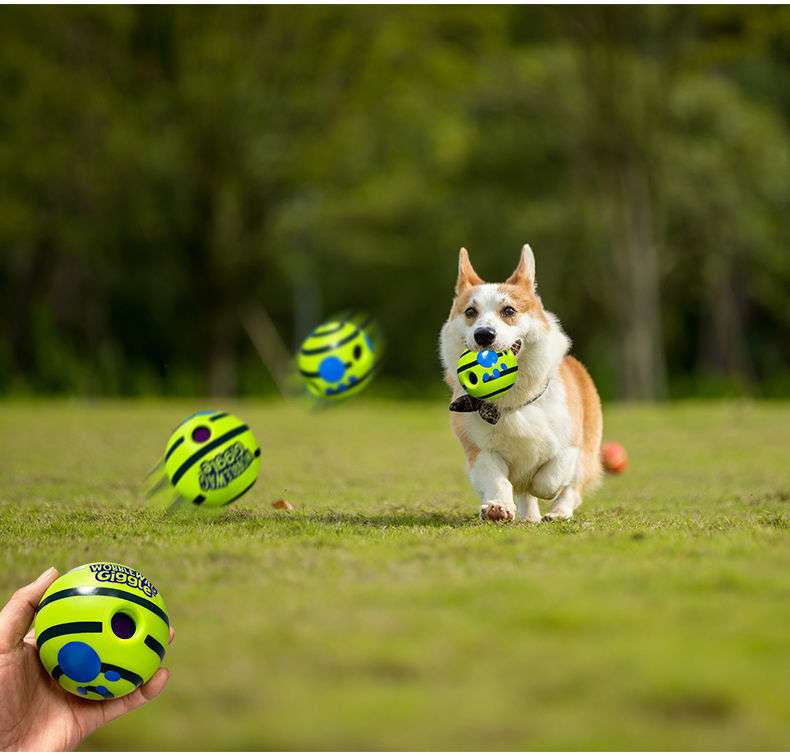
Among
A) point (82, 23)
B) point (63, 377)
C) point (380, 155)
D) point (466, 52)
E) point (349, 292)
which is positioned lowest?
point (349, 292)

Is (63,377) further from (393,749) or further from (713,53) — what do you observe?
(393,749)

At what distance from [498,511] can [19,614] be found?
92.4 inches

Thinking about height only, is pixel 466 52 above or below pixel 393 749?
below

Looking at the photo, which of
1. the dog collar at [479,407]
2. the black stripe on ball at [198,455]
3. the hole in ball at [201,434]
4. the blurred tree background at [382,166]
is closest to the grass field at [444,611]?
the black stripe on ball at [198,455]

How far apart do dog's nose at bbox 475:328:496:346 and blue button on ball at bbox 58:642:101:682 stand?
2.32 m

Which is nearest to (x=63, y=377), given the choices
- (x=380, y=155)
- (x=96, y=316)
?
(x=96, y=316)

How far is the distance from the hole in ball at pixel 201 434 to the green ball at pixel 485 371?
1.20 m

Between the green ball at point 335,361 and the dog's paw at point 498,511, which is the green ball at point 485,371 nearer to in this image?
the dog's paw at point 498,511

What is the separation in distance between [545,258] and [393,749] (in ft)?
83.1

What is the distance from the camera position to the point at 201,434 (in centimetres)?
559

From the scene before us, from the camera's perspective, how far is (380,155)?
26266mm

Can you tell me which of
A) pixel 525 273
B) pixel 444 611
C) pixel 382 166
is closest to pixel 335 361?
pixel 525 273

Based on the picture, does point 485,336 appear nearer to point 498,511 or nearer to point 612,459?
point 498,511

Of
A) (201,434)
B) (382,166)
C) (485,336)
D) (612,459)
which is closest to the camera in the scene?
(485,336)
